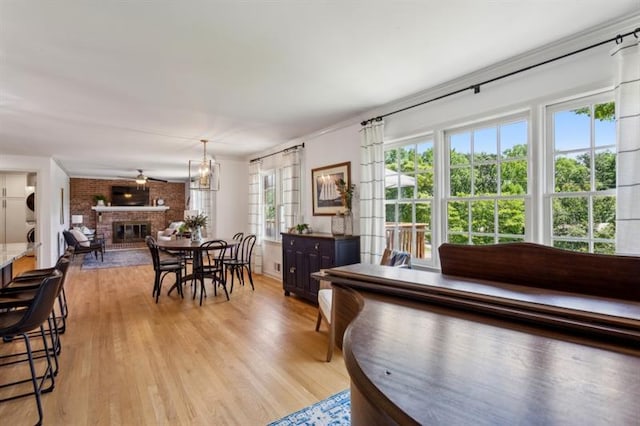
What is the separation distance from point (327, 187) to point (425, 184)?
1628 mm

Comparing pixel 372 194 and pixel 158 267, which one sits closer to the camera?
pixel 372 194

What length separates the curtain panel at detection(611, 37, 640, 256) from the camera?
1.93 metres

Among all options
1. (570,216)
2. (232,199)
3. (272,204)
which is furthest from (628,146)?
(232,199)

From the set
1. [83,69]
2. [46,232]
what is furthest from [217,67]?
[46,232]

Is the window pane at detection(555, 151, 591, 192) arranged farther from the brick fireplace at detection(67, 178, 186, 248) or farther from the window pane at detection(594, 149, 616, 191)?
the brick fireplace at detection(67, 178, 186, 248)

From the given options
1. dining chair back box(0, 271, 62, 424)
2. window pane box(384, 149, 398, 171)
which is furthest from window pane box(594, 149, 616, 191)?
dining chair back box(0, 271, 62, 424)

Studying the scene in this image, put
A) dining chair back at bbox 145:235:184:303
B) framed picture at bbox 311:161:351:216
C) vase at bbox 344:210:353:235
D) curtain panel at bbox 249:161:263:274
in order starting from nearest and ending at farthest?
vase at bbox 344:210:353:235, framed picture at bbox 311:161:351:216, dining chair back at bbox 145:235:184:303, curtain panel at bbox 249:161:263:274

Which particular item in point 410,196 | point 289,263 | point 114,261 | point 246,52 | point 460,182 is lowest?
point 114,261

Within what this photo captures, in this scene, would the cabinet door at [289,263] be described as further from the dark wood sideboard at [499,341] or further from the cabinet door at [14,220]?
the cabinet door at [14,220]

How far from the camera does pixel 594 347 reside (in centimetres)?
79

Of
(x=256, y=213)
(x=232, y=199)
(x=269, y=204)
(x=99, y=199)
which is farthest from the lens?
(x=99, y=199)

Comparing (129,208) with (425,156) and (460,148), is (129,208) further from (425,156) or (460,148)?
(460,148)

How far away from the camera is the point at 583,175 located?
236 centimetres

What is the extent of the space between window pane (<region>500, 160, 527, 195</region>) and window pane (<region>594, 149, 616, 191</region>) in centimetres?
46
